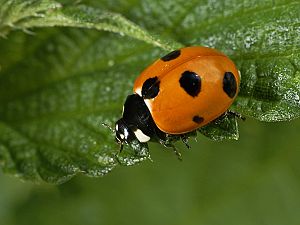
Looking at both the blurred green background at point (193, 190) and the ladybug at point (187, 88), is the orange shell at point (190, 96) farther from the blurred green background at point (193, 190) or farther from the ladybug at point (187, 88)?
the blurred green background at point (193, 190)

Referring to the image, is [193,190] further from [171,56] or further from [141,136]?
[171,56]

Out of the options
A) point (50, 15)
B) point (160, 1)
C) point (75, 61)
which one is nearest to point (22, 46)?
point (75, 61)

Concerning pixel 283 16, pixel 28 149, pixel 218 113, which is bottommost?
pixel 28 149

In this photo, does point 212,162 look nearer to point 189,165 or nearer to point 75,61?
point 189,165

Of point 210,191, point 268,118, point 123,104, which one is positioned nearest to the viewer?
point 268,118

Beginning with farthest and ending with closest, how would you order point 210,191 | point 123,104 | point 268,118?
point 210,191 → point 123,104 → point 268,118

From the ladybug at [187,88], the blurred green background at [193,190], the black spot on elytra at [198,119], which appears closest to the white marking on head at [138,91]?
the ladybug at [187,88]

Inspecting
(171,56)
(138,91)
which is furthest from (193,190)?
(171,56)
